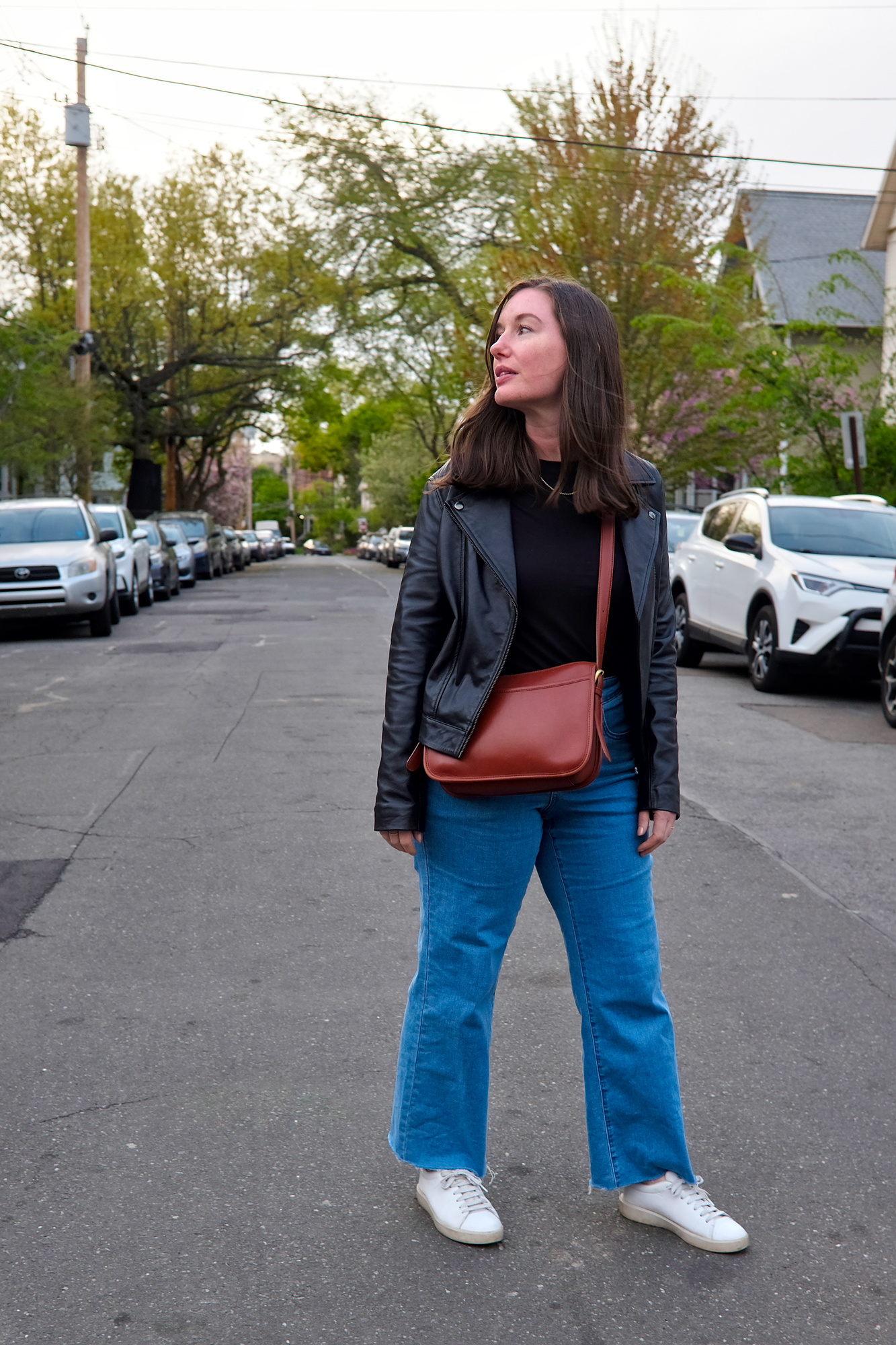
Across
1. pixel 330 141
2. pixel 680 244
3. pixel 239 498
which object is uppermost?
pixel 330 141

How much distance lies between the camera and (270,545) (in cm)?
7569

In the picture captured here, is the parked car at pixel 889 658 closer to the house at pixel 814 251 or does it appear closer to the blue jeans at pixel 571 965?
the blue jeans at pixel 571 965

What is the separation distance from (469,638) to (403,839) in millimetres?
439

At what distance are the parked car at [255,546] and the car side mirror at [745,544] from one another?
47724mm

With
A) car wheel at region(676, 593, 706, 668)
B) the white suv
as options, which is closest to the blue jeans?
the white suv

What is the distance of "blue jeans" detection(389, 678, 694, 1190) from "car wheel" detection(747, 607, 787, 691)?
9118 mm

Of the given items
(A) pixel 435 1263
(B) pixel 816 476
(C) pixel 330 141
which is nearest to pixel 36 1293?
(A) pixel 435 1263

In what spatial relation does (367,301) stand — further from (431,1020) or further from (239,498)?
(239,498)

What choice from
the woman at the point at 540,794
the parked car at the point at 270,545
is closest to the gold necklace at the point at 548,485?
the woman at the point at 540,794

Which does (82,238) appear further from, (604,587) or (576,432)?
(604,587)

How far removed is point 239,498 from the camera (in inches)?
3701

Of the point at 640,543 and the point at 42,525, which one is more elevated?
the point at 640,543

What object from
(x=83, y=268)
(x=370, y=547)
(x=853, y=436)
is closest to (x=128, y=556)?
(x=853, y=436)

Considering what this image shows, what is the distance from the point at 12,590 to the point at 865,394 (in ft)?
39.6
